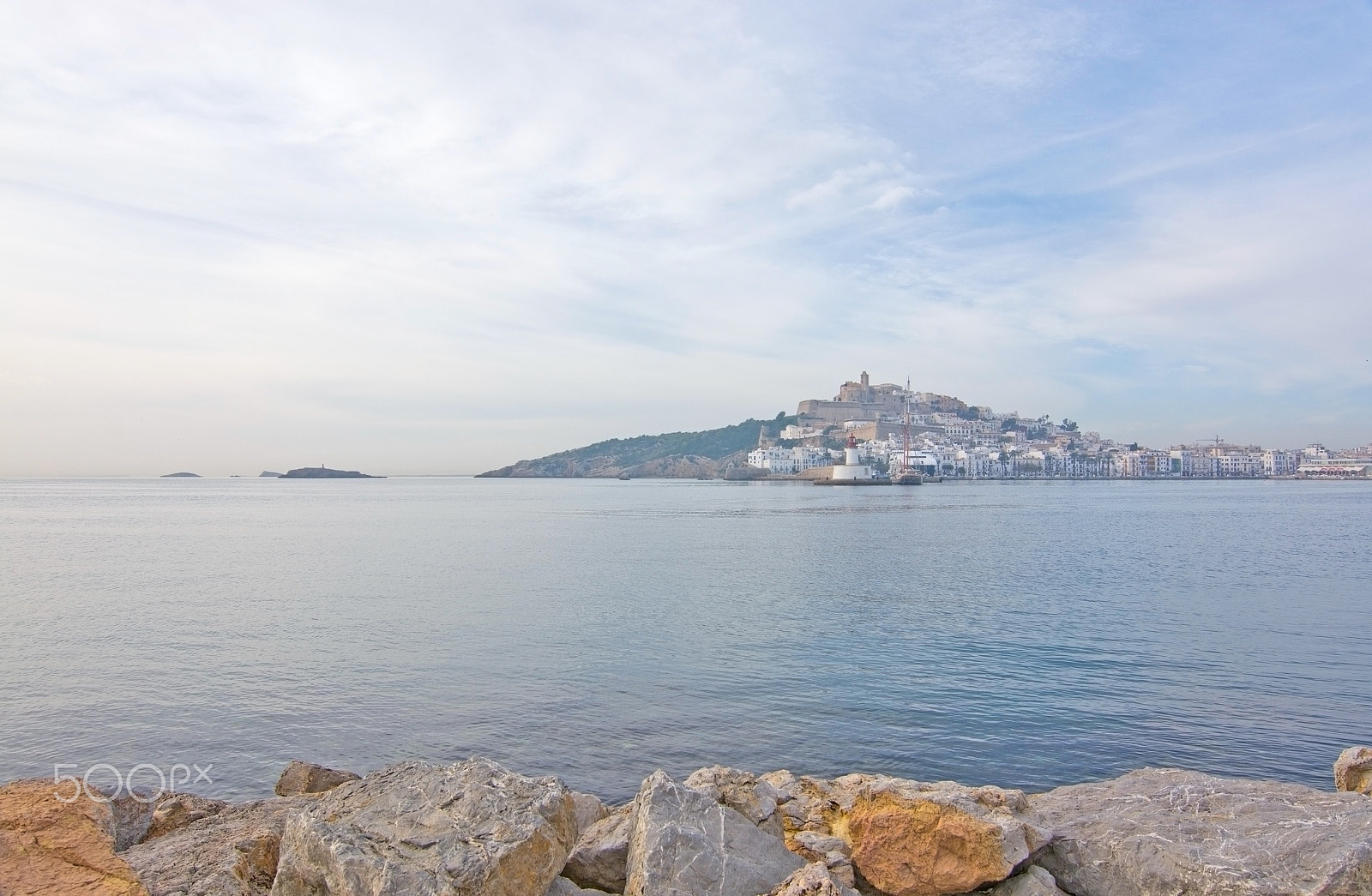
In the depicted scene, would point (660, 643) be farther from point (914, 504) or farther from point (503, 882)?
point (914, 504)

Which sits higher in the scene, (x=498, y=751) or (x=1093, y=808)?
(x=1093, y=808)

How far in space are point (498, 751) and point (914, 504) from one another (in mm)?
70874

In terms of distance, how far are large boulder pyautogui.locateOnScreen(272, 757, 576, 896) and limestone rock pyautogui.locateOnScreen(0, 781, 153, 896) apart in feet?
2.52

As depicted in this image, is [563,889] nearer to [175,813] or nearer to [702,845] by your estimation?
[702,845]

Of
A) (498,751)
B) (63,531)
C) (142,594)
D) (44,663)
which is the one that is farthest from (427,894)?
(63,531)

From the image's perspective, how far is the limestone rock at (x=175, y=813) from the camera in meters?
6.02

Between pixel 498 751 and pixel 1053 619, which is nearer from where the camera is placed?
pixel 498 751

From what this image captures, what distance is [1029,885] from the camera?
180 inches

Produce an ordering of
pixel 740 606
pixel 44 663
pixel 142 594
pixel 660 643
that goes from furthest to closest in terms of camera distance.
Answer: pixel 142 594
pixel 740 606
pixel 660 643
pixel 44 663

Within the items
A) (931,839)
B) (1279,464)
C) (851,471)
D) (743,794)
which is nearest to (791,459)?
(851,471)

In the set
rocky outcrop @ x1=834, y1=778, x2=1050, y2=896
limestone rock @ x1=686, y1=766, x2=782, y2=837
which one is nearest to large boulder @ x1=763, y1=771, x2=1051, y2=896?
rocky outcrop @ x1=834, y1=778, x2=1050, y2=896

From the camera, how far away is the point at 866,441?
172 m

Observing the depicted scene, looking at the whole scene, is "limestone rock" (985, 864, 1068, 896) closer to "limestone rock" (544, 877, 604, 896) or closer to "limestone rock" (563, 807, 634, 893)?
"limestone rock" (563, 807, 634, 893)

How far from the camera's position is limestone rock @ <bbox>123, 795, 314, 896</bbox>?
434cm
